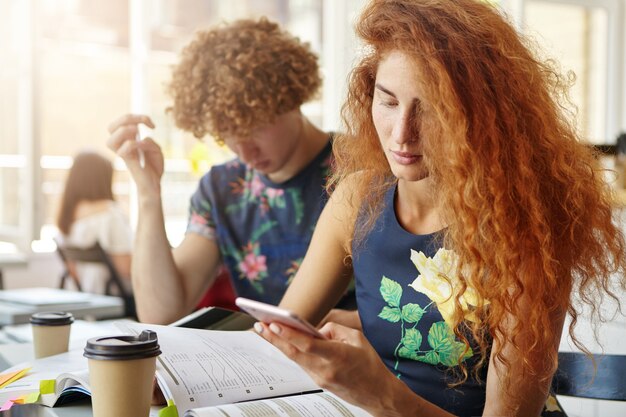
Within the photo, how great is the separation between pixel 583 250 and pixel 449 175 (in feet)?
0.80

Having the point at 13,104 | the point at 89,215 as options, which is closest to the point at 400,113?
the point at 89,215

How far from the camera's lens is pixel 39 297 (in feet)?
6.77

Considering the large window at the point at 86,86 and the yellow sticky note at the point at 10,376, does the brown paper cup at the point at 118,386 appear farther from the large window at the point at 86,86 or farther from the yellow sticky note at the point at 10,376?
the large window at the point at 86,86

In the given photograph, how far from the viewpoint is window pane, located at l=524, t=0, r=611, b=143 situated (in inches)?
218

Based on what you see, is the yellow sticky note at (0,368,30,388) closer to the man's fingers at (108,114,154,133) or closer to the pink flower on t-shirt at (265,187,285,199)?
the man's fingers at (108,114,154,133)

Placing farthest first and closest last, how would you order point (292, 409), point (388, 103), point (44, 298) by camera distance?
1. point (44, 298)
2. point (388, 103)
3. point (292, 409)

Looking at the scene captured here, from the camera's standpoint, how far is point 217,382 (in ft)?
3.40

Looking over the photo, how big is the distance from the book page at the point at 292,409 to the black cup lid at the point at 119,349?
0.30 feet

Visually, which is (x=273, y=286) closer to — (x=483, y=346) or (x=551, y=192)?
(x=483, y=346)

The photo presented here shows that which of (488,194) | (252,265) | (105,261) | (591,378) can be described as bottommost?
(105,261)

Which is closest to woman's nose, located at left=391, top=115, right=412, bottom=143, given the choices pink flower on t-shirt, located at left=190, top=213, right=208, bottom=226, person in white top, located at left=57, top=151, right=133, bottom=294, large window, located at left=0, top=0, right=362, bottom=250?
pink flower on t-shirt, located at left=190, top=213, right=208, bottom=226

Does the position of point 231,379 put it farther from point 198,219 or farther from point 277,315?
point 198,219

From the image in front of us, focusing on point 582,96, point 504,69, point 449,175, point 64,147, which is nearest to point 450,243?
point 449,175

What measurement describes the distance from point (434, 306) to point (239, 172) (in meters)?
0.89
